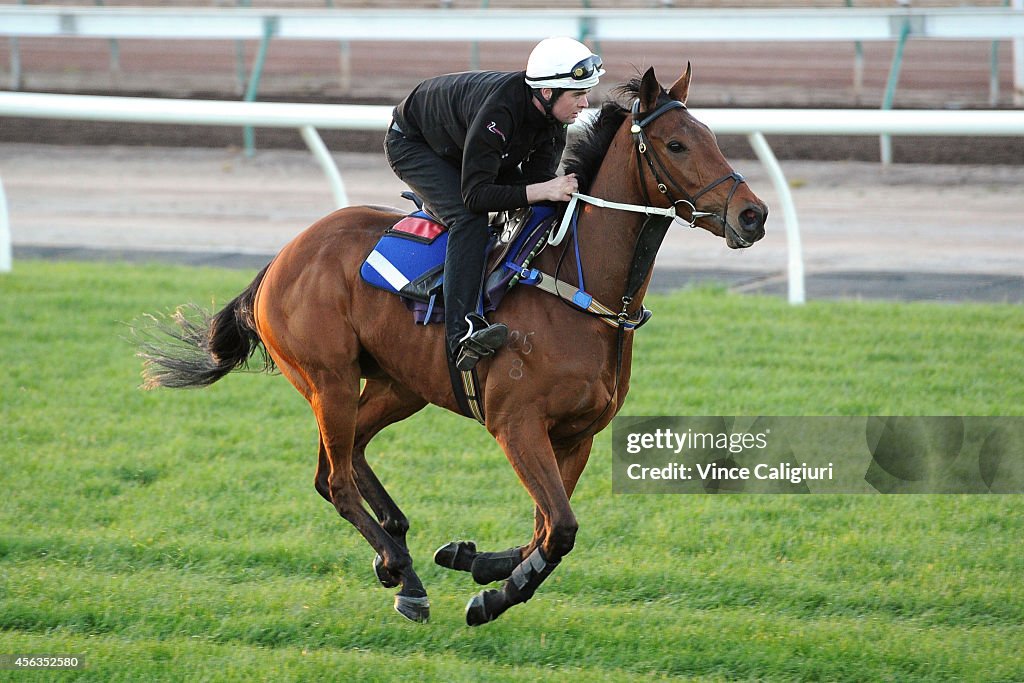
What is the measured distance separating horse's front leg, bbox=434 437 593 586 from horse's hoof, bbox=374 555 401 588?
0.59ft

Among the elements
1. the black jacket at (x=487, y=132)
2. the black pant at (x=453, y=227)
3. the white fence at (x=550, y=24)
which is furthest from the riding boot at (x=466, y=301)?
the white fence at (x=550, y=24)

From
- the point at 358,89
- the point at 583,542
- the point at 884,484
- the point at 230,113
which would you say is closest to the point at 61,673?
the point at 583,542

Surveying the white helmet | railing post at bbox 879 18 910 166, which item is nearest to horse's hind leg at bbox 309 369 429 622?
the white helmet

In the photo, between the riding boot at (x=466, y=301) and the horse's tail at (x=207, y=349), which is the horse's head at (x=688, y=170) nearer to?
the riding boot at (x=466, y=301)

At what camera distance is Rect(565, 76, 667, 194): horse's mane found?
4.52 m

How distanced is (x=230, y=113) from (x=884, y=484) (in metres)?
5.57

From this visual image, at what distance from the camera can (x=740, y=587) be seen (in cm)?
493

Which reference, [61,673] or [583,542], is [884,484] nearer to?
[583,542]

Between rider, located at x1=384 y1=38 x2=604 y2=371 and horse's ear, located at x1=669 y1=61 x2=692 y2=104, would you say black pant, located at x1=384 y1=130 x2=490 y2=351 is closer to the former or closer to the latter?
rider, located at x1=384 y1=38 x2=604 y2=371

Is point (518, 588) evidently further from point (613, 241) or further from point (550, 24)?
point (550, 24)

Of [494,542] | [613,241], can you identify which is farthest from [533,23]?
[613,241]

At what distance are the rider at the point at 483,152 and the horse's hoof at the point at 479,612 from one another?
847 mm

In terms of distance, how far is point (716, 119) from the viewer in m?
8.40

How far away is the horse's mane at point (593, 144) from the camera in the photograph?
452cm
